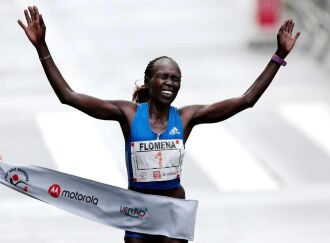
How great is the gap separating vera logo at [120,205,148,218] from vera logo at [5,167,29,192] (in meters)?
0.83

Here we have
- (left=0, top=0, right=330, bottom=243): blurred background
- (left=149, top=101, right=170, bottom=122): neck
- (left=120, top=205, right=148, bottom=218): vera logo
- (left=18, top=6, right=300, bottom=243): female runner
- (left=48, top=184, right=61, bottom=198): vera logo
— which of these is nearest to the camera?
(left=18, top=6, right=300, bottom=243): female runner

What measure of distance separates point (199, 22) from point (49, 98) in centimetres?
720

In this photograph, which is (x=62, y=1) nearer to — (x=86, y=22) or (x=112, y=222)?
(x=86, y=22)

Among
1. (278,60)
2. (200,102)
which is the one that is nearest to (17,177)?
(278,60)

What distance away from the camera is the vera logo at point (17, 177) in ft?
31.3

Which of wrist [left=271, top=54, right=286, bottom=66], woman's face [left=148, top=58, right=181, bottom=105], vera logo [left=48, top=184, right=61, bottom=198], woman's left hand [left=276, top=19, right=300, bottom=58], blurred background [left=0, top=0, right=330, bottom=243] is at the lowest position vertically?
vera logo [left=48, top=184, right=61, bottom=198]

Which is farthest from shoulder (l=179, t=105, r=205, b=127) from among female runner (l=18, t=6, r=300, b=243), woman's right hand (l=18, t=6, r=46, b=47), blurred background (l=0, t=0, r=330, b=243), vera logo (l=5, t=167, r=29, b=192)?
blurred background (l=0, t=0, r=330, b=243)

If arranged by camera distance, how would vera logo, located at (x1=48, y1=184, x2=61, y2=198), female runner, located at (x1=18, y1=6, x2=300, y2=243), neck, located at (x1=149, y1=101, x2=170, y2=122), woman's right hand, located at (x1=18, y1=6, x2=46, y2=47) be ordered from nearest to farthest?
woman's right hand, located at (x1=18, y1=6, x2=46, y2=47) → female runner, located at (x1=18, y1=6, x2=300, y2=243) → neck, located at (x1=149, y1=101, x2=170, y2=122) → vera logo, located at (x1=48, y1=184, x2=61, y2=198)

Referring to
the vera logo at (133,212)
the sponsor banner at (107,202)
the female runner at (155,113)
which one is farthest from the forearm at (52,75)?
the vera logo at (133,212)

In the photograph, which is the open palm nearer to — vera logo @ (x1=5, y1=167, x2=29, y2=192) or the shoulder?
the shoulder

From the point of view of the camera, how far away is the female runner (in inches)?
347

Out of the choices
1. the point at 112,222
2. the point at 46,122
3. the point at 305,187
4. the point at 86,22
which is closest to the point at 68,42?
the point at 86,22

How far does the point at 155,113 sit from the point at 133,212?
0.80 m

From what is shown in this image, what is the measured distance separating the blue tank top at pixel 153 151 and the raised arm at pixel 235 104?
125 mm
